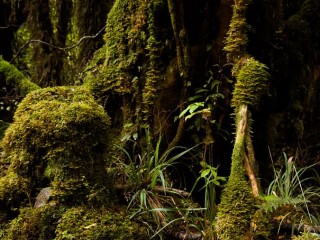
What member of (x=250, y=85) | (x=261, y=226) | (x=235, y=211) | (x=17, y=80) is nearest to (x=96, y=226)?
(x=235, y=211)

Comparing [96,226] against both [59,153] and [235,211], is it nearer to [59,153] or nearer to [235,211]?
[59,153]

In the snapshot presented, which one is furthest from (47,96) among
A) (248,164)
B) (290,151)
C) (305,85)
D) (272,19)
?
(290,151)

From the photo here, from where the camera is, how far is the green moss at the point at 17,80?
459 cm

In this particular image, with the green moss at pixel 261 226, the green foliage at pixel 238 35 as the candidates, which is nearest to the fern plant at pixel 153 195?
the green moss at pixel 261 226

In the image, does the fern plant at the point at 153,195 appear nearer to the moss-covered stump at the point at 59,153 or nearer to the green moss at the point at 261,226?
the moss-covered stump at the point at 59,153

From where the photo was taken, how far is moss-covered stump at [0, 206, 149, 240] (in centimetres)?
225

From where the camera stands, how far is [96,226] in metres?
2.26

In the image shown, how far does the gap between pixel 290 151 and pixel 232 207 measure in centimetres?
350

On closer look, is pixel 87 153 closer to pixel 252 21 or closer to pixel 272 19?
pixel 252 21

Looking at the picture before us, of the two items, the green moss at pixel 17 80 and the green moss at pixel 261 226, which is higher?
the green moss at pixel 17 80

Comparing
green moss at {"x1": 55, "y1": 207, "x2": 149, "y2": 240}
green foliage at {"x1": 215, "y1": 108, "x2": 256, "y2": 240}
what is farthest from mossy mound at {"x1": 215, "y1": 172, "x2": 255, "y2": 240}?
green moss at {"x1": 55, "y1": 207, "x2": 149, "y2": 240}

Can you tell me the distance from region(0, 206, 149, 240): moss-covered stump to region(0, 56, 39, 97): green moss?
2407 millimetres

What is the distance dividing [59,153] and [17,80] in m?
2.53

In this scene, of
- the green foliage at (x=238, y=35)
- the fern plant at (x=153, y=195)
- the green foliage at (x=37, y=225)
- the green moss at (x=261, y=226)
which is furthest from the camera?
the green foliage at (x=238, y=35)
